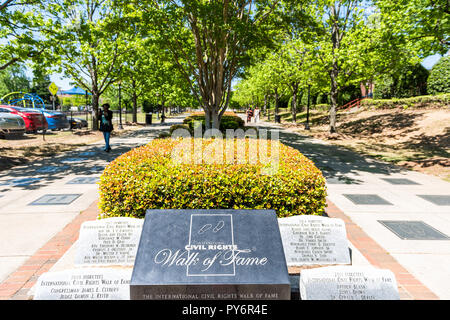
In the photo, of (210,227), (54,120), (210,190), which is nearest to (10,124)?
(54,120)

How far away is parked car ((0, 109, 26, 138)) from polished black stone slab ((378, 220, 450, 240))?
61.5 feet

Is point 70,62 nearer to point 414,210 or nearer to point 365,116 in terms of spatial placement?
point 414,210

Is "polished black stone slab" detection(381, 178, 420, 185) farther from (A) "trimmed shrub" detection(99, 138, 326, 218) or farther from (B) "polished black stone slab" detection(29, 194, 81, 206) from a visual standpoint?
(B) "polished black stone slab" detection(29, 194, 81, 206)

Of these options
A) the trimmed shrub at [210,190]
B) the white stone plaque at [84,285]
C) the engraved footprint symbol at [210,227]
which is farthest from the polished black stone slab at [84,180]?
the engraved footprint symbol at [210,227]

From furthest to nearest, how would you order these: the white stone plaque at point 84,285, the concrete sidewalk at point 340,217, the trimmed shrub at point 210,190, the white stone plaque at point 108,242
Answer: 1. the trimmed shrub at point 210,190
2. the concrete sidewalk at point 340,217
3. the white stone plaque at point 108,242
4. the white stone plaque at point 84,285

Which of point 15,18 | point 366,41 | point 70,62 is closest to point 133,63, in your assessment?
point 70,62

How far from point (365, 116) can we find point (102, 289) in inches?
1109

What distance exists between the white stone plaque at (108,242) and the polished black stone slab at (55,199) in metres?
3.39

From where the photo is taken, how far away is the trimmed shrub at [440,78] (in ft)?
73.0

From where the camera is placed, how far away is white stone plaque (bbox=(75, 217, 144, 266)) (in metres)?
3.10

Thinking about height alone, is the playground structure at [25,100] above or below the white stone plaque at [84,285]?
above

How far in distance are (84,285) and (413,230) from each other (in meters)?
5.48

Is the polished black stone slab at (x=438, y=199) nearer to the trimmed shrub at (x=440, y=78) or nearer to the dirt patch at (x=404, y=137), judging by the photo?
the dirt patch at (x=404, y=137)

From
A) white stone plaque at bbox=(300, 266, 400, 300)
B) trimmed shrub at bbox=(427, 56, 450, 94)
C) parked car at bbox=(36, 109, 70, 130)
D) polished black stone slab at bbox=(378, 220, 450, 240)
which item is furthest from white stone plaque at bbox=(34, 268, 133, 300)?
trimmed shrub at bbox=(427, 56, 450, 94)
